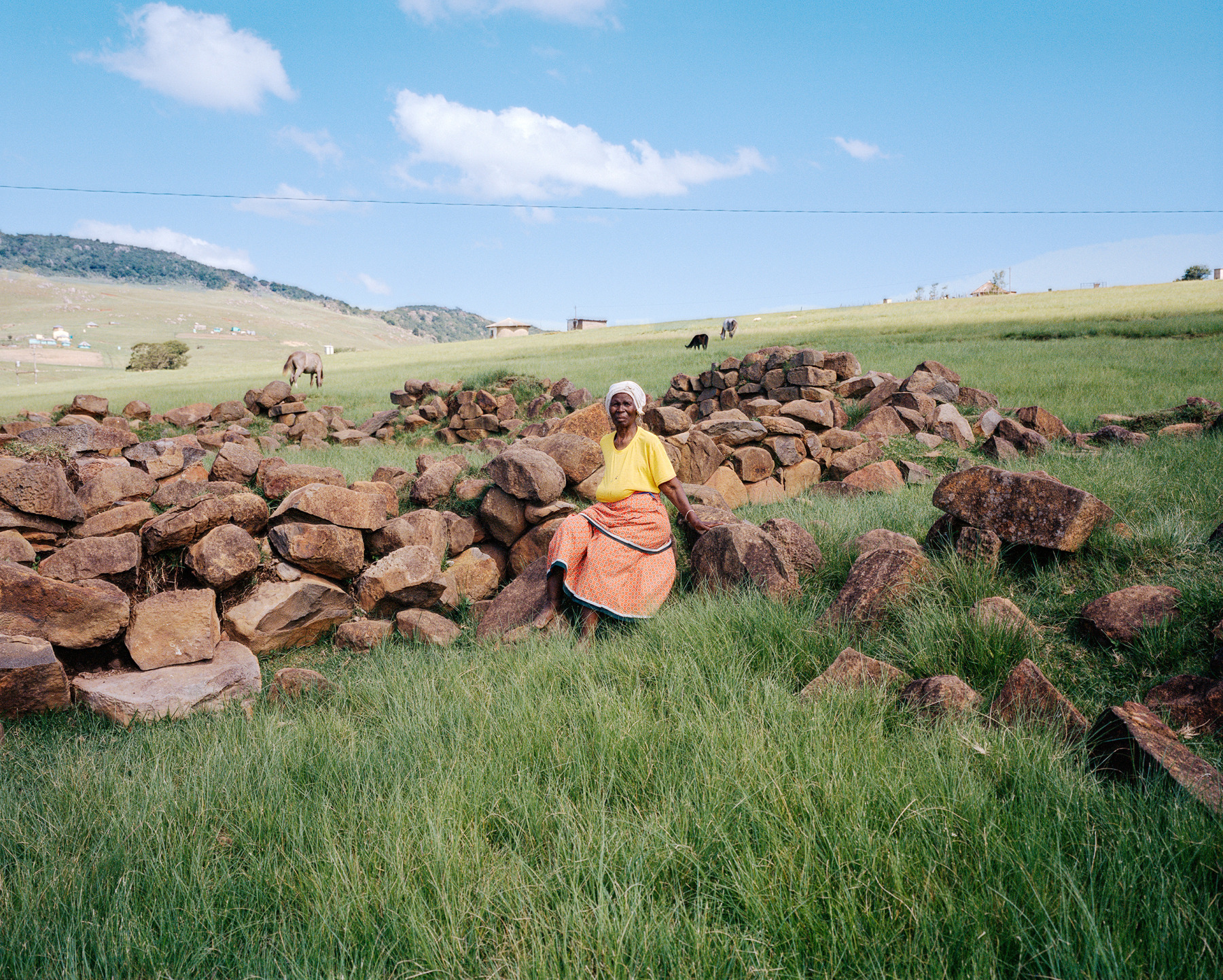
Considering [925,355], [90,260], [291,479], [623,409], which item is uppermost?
[90,260]

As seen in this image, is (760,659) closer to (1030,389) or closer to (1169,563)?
(1169,563)

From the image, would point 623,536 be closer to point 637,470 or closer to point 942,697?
point 637,470

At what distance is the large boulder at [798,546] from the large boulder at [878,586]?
0.75 m

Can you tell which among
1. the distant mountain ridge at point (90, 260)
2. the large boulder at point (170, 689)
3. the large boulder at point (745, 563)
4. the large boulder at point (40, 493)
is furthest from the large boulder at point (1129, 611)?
the distant mountain ridge at point (90, 260)

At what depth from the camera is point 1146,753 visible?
2184 millimetres

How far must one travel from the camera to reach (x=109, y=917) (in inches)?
80.7

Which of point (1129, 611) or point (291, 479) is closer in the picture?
point (1129, 611)

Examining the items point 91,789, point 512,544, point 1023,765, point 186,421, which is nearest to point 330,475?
point 512,544

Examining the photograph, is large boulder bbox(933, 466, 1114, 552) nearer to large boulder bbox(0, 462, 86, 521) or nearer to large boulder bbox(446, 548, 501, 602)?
large boulder bbox(446, 548, 501, 602)

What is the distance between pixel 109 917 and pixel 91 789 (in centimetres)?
125

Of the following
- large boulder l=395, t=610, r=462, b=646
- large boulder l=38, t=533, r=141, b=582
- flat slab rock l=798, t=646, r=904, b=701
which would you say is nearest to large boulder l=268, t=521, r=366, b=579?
large boulder l=395, t=610, r=462, b=646

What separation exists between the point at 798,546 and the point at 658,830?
2970 millimetres

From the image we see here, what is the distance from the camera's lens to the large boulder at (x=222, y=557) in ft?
18.2

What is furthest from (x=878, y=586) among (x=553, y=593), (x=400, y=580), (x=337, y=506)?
(x=337, y=506)
